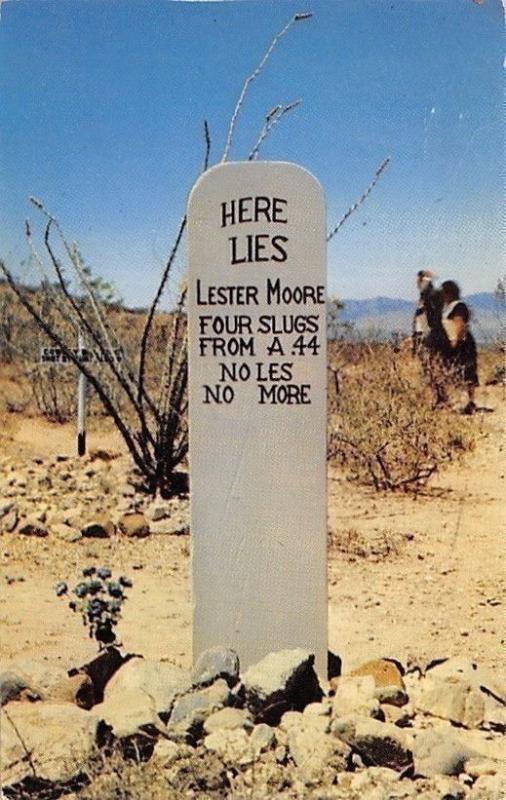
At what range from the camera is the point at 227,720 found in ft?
10.3

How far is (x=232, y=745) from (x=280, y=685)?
377mm

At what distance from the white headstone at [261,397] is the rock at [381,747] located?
0.70 metres

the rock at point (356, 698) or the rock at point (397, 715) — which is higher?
the rock at point (356, 698)

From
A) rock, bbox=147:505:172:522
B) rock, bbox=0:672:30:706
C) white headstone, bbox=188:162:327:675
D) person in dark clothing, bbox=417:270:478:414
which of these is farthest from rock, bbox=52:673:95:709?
person in dark clothing, bbox=417:270:478:414

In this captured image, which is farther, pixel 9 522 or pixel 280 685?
pixel 9 522

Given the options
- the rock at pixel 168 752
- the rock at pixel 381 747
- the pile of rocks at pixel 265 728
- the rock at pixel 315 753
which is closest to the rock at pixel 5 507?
the pile of rocks at pixel 265 728

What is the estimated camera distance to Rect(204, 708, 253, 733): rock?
3.10m

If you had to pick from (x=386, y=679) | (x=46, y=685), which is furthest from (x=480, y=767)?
(x=46, y=685)

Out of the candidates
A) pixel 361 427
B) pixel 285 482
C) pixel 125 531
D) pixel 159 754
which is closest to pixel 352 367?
pixel 361 427

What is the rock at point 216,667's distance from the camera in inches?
136

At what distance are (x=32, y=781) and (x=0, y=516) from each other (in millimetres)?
3715

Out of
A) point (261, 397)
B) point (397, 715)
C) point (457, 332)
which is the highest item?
point (457, 332)

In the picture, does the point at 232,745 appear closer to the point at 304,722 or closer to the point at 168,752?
the point at 168,752

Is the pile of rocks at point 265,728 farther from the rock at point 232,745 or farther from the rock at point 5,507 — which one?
the rock at point 5,507
